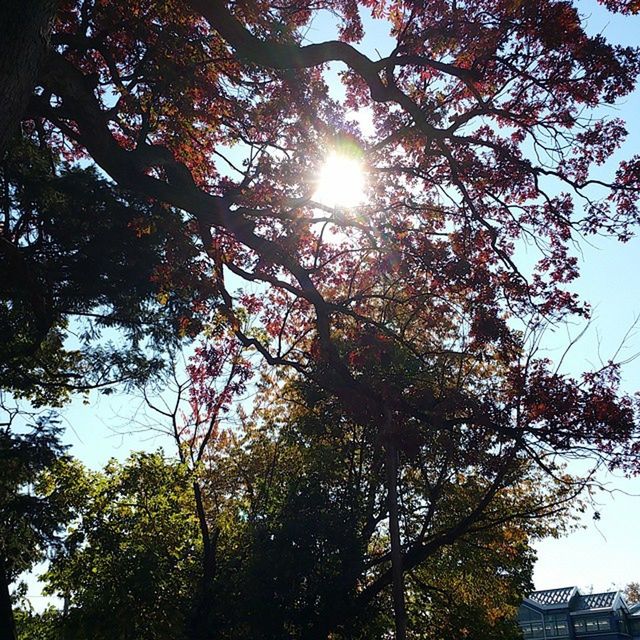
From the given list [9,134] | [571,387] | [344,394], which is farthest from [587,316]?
[9,134]

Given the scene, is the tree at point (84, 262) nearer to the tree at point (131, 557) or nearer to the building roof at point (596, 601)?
the tree at point (131, 557)

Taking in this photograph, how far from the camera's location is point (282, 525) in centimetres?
1045

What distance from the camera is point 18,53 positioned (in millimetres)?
3467

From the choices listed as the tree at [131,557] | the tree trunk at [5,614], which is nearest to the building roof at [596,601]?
the tree at [131,557]

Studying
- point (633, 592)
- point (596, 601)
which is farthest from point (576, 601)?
point (633, 592)

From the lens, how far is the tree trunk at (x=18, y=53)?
134 inches

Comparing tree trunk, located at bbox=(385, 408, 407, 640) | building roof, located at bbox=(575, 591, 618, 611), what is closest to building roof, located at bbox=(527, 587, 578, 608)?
building roof, located at bbox=(575, 591, 618, 611)

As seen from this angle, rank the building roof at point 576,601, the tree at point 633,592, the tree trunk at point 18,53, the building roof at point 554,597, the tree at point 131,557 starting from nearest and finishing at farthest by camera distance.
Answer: the tree trunk at point 18,53, the tree at point 131,557, the building roof at point 576,601, the building roof at point 554,597, the tree at point 633,592

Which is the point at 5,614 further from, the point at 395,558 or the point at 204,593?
the point at 395,558

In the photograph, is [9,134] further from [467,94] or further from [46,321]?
[467,94]

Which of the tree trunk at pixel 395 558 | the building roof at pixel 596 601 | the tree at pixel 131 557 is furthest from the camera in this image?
the building roof at pixel 596 601

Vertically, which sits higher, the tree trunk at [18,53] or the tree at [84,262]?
the tree at [84,262]

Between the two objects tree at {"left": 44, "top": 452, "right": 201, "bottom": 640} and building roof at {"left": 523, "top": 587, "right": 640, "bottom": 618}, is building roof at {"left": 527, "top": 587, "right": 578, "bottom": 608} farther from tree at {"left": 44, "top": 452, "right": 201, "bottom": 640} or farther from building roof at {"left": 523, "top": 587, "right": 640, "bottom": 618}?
tree at {"left": 44, "top": 452, "right": 201, "bottom": 640}

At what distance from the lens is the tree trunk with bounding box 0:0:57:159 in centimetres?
341
